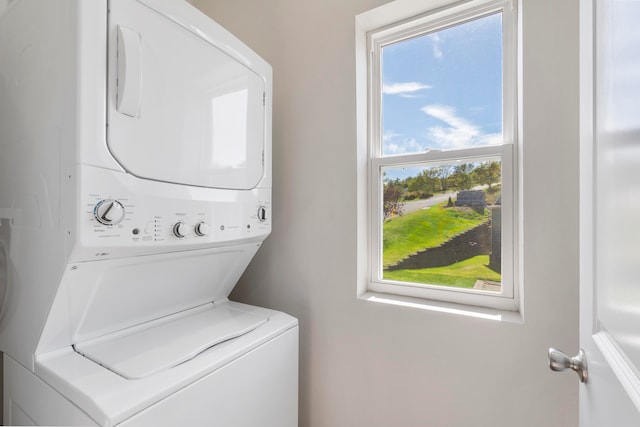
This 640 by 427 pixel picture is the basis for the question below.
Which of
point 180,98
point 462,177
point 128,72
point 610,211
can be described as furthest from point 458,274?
point 128,72

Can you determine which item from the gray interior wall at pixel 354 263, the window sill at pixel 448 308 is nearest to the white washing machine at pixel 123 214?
the gray interior wall at pixel 354 263

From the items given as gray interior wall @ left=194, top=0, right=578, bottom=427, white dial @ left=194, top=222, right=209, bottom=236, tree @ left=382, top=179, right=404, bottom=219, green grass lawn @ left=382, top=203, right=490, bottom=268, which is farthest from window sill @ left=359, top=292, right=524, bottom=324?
white dial @ left=194, top=222, right=209, bottom=236

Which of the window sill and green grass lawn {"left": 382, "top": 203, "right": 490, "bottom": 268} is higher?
green grass lawn {"left": 382, "top": 203, "right": 490, "bottom": 268}

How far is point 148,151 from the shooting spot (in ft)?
3.03

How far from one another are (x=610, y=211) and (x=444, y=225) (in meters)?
0.91

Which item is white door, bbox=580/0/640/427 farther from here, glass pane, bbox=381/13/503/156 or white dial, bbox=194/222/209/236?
white dial, bbox=194/222/209/236

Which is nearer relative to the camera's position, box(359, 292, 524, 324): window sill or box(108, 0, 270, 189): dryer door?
box(108, 0, 270, 189): dryer door

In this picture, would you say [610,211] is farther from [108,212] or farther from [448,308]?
[108,212]

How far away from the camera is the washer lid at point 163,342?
92 centimetres

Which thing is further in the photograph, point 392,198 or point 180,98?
point 392,198

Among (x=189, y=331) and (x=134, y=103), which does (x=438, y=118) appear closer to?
(x=134, y=103)

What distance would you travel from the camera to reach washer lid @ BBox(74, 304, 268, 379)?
3.03ft

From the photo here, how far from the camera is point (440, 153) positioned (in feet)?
4.81

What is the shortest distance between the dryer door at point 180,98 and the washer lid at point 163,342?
60 cm
